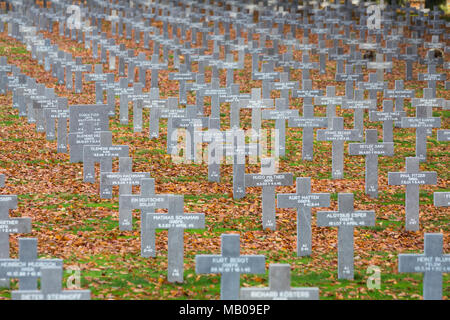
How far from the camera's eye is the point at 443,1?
42500mm

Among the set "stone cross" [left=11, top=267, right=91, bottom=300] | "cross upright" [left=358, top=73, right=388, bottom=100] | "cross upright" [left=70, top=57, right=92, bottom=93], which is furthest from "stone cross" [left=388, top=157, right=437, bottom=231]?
"cross upright" [left=70, top=57, right=92, bottom=93]

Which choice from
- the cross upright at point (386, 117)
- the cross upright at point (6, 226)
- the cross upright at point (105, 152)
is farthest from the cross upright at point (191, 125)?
the cross upright at point (6, 226)

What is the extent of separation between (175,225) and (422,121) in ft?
25.5

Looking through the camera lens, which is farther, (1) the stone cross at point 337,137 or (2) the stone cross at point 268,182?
(1) the stone cross at point 337,137

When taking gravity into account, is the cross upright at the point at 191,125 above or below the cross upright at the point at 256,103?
below


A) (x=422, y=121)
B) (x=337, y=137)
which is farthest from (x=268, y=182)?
(x=422, y=121)

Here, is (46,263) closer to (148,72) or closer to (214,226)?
(214,226)

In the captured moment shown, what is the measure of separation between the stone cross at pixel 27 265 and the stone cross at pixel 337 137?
7539mm

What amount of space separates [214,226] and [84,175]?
2.95 m

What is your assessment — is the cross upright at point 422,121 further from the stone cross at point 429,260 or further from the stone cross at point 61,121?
the stone cross at point 429,260

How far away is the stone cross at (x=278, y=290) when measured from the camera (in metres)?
9.09

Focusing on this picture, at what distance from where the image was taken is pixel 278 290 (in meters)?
9.12

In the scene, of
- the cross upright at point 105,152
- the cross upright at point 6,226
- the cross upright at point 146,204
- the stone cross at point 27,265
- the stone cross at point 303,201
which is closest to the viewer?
the stone cross at point 27,265

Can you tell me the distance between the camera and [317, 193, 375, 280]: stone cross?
11.6m
